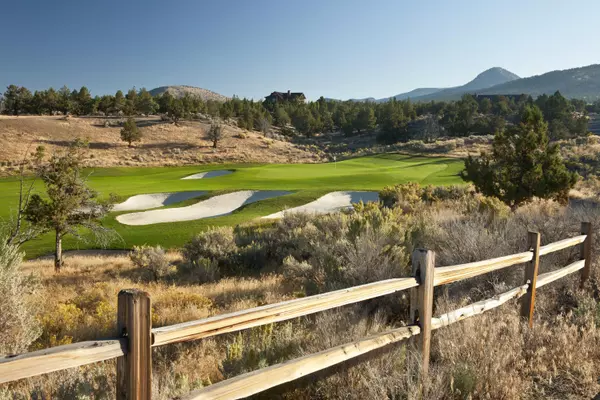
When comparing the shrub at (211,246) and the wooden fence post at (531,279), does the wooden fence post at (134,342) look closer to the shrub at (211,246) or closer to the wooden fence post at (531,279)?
the wooden fence post at (531,279)

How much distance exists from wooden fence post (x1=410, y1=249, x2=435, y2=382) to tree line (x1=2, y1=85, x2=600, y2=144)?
217ft

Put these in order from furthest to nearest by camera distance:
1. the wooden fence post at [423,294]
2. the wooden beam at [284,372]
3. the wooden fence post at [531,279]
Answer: the wooden fence post at [531,279] < the wooden fence post at [423,294] < the wooden beam at [284,372]

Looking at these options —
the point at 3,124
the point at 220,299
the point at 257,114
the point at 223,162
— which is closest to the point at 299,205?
the point at 220,299

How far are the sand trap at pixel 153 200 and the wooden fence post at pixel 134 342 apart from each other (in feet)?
68.7

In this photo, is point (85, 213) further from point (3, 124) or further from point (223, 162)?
point (3, 124)

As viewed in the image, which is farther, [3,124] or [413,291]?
[3,124]

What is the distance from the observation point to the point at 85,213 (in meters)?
14.6

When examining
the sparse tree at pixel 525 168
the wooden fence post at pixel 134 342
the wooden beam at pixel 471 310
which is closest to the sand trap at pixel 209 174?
the sparse tree at pixel 525 168

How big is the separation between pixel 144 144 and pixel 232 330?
195ft

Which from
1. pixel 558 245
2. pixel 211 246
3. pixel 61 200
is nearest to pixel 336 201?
pixel 211 246

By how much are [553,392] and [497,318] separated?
128cm

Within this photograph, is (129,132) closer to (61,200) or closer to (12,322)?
(61,200)

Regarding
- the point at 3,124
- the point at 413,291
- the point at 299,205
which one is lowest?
the point at 299,205

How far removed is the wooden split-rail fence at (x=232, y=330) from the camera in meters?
2.19
